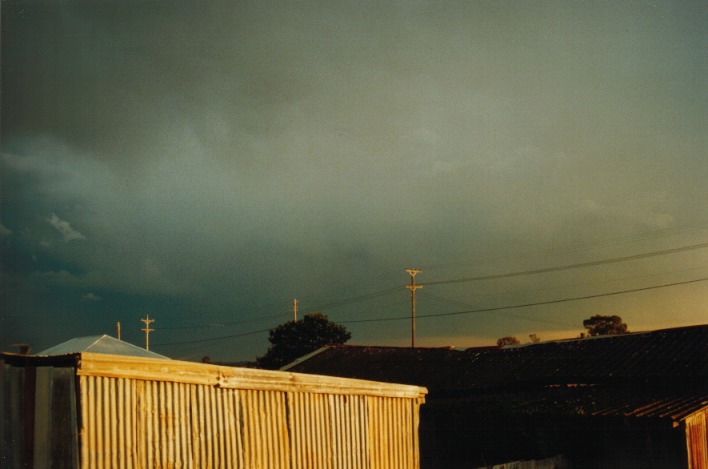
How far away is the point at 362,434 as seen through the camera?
1125 cm

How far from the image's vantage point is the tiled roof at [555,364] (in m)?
18.3

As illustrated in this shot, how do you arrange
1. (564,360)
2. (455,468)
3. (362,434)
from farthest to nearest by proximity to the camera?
(564,360)
(455,468)
(362,434)

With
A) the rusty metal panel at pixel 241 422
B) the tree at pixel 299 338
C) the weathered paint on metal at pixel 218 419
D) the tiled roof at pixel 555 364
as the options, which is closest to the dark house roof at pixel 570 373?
the tiled roof at pixel 555 364

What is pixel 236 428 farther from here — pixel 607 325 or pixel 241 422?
pixel 607 325

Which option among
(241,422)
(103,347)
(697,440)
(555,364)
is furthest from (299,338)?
(241,422)

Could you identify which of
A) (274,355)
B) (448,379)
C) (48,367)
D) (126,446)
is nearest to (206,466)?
(126,446)

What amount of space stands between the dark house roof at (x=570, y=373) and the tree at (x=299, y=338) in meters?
17.6

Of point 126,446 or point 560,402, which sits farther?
point 560,402

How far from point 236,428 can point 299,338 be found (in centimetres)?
3630

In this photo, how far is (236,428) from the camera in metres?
9.23

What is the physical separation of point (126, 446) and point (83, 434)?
0.63m

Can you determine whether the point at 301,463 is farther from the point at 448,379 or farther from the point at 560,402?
the point at 448,379

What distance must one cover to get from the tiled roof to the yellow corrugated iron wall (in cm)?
916

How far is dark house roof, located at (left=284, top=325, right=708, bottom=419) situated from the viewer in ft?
53.0
